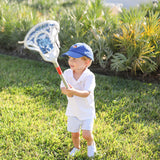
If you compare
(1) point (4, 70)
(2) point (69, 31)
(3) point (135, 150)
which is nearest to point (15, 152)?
(3) point (135, 150)

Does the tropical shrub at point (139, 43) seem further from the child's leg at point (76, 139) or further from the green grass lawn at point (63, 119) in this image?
the child's leg at point (76, 139)

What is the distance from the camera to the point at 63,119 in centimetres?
308

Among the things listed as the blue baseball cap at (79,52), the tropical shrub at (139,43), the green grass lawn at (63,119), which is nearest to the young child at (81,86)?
the blue baseball cap at (79,52)

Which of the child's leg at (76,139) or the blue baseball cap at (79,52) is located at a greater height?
the blue baseball cap at (79,52)

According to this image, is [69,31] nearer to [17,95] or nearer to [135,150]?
[17,95]

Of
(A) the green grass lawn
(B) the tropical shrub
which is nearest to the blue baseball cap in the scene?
(A) the green grass lawn

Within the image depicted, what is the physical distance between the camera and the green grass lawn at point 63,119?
8.20 feet

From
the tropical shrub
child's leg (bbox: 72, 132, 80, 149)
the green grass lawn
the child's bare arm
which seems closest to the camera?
the child's bare arm

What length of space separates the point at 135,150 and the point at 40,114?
4.71 feet

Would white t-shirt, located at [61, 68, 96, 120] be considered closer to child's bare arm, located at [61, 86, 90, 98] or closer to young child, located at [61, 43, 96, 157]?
young child, located at [61, 43, 96, 157]

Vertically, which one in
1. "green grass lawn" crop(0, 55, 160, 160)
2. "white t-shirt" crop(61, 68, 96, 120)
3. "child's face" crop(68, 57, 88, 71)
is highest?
"child's face" crop(68, 57, 88, 71)

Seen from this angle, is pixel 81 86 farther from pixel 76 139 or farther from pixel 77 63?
pixel 76 139

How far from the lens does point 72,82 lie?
2.12 m

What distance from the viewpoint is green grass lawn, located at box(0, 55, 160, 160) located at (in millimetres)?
2498
